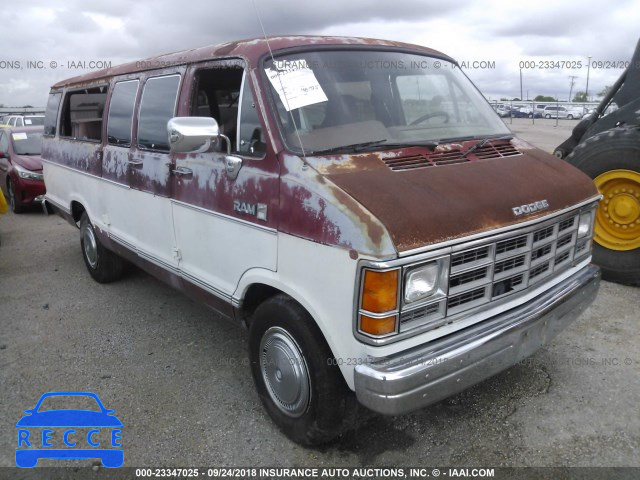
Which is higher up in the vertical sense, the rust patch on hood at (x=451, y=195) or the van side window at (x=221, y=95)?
the van side window at (x=221, y=95)

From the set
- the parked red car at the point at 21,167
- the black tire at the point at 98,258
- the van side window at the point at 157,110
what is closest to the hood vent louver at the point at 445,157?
the van side window at the point at 157,110

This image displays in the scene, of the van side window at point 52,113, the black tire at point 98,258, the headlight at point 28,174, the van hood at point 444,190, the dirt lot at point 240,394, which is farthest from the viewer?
the headlight at point 28,174

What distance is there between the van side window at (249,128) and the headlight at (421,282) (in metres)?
1.14

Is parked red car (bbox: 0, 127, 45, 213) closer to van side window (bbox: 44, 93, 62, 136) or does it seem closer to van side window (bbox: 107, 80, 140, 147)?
van side window (bbox: 44, 93, 62, 136)

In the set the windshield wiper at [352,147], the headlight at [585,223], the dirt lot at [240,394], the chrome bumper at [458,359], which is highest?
the windshield wiper at [352,147]

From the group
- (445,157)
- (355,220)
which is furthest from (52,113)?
(355,220)

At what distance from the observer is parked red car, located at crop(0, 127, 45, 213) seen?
9.57 meters

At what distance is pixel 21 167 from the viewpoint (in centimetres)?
960

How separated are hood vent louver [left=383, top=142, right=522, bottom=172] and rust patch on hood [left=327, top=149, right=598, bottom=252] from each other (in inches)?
2.3

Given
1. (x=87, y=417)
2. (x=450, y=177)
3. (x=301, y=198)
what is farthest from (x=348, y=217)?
(x=87, y=417)

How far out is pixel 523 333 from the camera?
109 inches

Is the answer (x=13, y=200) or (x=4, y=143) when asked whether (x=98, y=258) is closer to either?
(x=13, y=200)

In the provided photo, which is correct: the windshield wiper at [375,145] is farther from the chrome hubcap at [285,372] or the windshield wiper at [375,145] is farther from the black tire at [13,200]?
the black tire at [13,200]

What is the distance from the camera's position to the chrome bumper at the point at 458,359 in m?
2.34
